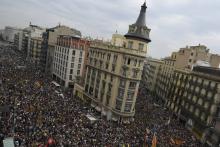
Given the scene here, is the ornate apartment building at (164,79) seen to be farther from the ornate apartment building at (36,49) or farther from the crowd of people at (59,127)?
the ornate apartment building at (36,49)

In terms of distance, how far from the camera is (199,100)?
62.2m

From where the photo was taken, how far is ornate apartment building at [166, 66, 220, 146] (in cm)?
5549

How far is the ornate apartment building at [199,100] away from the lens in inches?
2185

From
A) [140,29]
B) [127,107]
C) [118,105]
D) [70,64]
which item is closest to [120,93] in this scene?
[118,105]

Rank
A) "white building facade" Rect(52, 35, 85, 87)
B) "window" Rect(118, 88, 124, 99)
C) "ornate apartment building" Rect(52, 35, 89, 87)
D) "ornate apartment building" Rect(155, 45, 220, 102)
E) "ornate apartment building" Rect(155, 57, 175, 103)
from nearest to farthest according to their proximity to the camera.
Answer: "window" Rect(118, 88, 124, 99)
"ornate apartment building" Rect(155, 45, 220, 102)
"ornate apartment building" Rect(52, 35, 89, 87)
"white building facade" Rect(52, 35, 85, 87)
"ornate apartment building" Rect(155, 57, 175, 103)

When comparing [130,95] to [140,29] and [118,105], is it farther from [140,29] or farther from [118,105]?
[140,29]

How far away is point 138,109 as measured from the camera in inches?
2736

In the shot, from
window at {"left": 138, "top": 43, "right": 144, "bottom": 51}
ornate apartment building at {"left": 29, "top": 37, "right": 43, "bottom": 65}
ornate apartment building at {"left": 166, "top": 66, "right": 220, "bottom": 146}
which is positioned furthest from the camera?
ornate apartment building at {"left": 29, "top": 37, "right": 43, "bottom": 65}

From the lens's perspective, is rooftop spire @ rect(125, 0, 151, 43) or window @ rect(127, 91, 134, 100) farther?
window @ rect(127, 91, 134, 100)

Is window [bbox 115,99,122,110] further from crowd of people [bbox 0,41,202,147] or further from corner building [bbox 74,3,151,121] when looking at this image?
crowd of people [bbox 0,41,202,147]

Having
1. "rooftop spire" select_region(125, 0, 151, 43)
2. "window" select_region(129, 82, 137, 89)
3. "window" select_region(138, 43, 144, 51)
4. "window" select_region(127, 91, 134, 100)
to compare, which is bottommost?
"window" select_region(127, 91, 134, 100)

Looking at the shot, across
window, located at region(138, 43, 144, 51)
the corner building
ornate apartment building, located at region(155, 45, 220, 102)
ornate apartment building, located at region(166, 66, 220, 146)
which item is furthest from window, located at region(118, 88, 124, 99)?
ornate apartment building, located at region(155, 45, 220, 102)

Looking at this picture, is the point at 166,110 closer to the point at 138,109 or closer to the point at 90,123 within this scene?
the point at 138,109

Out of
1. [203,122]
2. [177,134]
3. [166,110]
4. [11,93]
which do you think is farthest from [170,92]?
[11,93]
